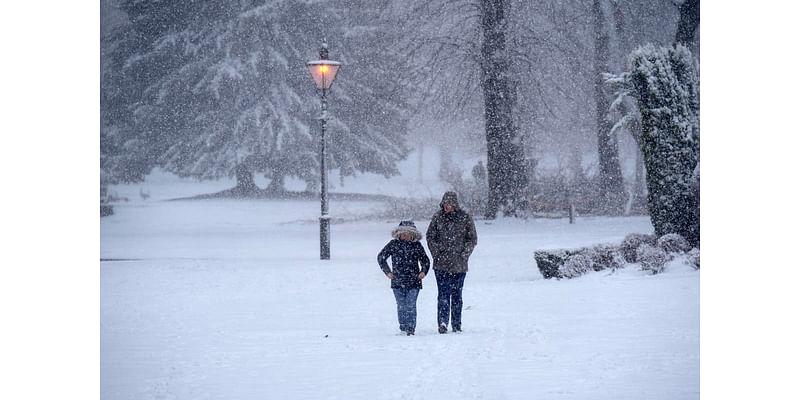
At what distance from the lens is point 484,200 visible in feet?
96.8

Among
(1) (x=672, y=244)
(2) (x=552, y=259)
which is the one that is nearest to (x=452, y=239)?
(2) (x=552, y=259)

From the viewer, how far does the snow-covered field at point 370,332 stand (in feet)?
24.9

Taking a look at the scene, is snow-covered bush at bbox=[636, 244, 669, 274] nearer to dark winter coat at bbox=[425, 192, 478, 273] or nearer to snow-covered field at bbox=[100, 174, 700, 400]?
snow-covered field at bbox=[100, 174, 700, 400]

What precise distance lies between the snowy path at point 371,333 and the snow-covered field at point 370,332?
0.07ft

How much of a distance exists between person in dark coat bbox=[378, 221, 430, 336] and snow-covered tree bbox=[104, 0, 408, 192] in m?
28.8

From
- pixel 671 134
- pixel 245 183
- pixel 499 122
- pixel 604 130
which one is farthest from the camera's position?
pixel 245 183

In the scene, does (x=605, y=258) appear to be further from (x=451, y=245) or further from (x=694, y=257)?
(x=451, y=245)

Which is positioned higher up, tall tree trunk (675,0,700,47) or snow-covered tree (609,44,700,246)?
tall tree trunk (675,0,700,47)

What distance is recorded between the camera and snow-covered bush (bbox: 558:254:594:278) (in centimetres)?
1372

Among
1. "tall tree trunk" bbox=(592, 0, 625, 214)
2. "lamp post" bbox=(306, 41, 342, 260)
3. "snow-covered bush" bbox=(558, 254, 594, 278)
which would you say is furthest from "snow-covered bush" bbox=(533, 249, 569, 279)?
"tall tree trunk" bbox=(592, 0, 625, 214)

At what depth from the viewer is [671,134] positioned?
15062 millimetres

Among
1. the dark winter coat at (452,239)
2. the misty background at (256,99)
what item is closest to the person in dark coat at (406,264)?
the dark winter coat at (452,239)

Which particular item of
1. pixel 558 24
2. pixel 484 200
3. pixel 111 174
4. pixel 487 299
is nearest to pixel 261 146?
pixel 111 174

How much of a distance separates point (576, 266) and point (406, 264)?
15.6 ft
